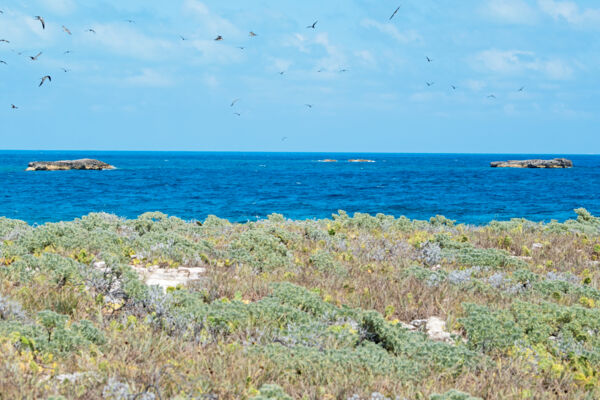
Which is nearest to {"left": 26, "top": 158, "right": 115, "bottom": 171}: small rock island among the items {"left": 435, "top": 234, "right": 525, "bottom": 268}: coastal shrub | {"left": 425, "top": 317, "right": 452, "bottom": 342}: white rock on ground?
{"left": 435, "top": 234, "right": 525, "bottom": 268}: coastal shrub

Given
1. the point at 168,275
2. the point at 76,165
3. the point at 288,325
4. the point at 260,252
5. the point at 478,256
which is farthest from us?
the point at 76,165

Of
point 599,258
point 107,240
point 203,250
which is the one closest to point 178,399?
point 203,250

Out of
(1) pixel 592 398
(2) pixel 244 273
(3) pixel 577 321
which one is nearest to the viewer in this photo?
(1) pixel 592 398

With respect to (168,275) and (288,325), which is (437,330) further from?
(168,275)

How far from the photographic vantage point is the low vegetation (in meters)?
3.97

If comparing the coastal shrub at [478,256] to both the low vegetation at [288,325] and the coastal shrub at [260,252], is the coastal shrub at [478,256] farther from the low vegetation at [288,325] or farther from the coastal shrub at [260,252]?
the coastal shrub at [260,252]

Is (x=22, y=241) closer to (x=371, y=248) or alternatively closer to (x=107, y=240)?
(x=107, y=240)

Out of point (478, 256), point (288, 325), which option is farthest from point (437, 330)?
point (478, 256)

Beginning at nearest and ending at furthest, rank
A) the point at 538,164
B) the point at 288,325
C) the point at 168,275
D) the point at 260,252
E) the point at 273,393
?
the point at 273,393 → the point at 288,325 → the point at 168,275 → the point at 260,252 → the point at 538,164

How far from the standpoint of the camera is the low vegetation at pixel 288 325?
3969mm

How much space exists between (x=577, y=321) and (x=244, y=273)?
180 inches

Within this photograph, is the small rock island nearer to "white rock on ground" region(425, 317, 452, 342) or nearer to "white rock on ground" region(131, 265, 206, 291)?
"white rock on ground" region(131, 265, 206, 291)

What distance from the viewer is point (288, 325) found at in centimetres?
509

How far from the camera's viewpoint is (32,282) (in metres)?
6.52
